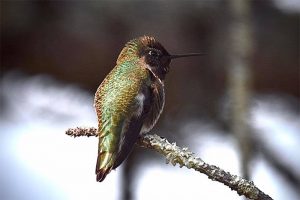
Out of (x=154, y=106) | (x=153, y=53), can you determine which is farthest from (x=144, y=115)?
(x=153, y=53)

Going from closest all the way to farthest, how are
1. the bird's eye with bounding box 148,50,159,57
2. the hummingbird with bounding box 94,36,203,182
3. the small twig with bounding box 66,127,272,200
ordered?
the small twig with bounding box 66,127,272,200 → the hummingbird with bounding box 94,36,203,182 → the bird's eye with bounding box 148,50,159,57

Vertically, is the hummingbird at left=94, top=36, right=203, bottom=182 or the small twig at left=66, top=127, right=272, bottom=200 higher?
the hummingbird at left=94, top=36, right=203, bottom=182

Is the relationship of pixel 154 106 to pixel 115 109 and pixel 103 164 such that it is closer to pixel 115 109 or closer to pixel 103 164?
pixel 115 109

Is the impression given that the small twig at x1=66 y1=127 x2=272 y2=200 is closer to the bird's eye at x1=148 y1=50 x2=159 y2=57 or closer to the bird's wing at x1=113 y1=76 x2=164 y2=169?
the bird's wing at x1=113 y1=76 x2=164 y2=169

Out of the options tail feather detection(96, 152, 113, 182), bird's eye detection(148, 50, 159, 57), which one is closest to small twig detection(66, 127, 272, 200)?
tail feather detection(96, 152, 113, 182)

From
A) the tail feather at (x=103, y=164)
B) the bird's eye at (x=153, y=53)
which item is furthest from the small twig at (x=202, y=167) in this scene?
the bird's eye at (x=153, y=53)

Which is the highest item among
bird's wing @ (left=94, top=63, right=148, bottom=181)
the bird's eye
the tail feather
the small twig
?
the bird's eye

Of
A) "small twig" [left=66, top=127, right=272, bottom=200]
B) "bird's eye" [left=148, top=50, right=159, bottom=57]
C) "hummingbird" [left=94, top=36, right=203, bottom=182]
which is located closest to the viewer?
"small twig" [left=66, top=127, right=272, bottom=200]

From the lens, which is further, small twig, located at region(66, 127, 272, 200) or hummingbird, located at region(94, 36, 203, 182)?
hummingbird, located at region(94, 36, 203, 182)

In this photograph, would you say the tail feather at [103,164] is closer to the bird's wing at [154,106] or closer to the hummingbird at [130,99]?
the hummingbird at [130,99]
